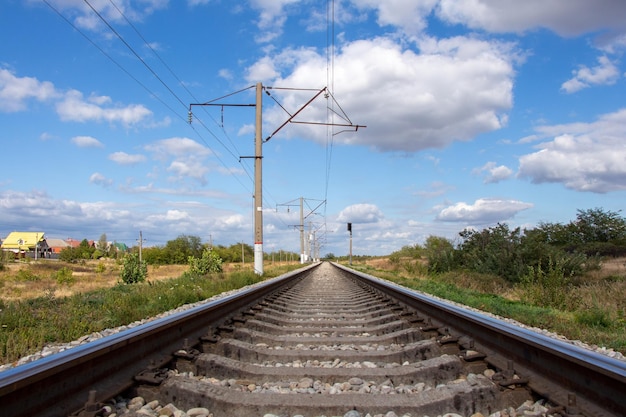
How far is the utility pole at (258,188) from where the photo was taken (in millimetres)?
21156

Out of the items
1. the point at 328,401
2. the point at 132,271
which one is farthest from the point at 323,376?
the point at 132,271

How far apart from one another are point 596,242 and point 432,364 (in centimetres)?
3954

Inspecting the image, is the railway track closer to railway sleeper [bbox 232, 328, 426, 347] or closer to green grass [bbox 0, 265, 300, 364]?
railway sleeper [bbox 232, 328, 426, 347]

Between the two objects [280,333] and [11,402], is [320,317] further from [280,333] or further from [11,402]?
[11,402]

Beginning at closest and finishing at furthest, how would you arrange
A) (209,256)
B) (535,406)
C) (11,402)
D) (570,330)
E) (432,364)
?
(11,402) < (535,406) < (432,364) < (570,330) < (209,256)

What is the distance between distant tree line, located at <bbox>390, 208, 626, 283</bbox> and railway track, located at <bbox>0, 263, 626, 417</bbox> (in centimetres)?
1062

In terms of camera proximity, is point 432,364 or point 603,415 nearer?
point 603,415

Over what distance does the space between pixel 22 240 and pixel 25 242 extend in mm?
1476

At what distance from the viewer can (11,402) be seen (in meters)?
2.55

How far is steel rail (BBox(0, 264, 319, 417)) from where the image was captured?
2.66 metres

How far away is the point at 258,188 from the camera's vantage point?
21.6 metres

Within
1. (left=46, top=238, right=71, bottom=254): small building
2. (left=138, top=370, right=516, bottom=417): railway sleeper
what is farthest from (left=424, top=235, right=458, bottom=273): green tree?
(left=46, top=238, right=71, bottom=254): small building

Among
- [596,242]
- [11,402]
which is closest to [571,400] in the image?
[11,402]

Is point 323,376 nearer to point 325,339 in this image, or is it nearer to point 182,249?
point 325,339
